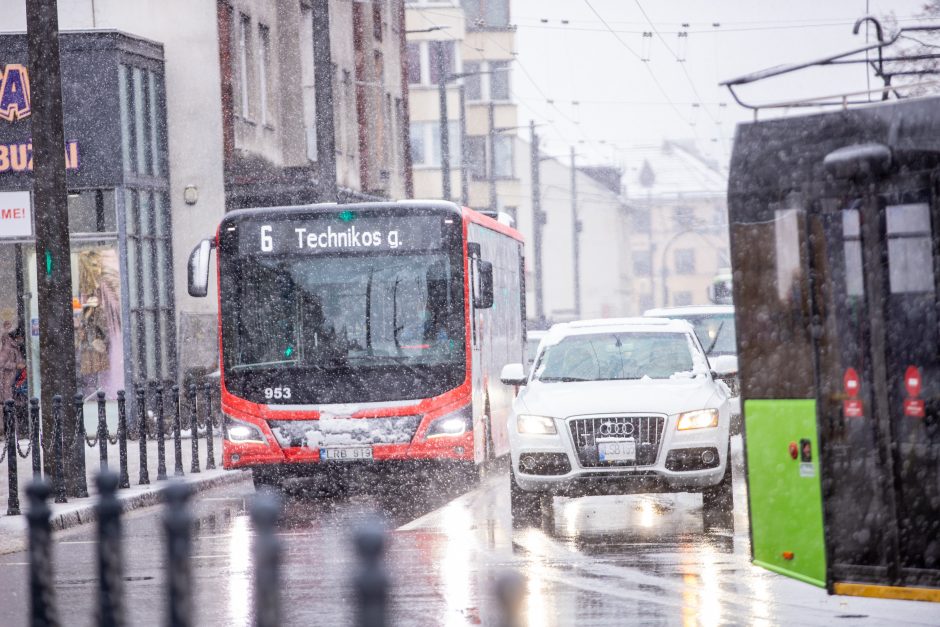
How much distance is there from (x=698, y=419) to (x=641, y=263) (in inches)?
3940

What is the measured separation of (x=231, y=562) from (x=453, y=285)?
18.5ft

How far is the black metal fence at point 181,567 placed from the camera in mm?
3439

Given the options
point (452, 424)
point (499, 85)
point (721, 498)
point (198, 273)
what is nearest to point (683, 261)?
point (499, 85)

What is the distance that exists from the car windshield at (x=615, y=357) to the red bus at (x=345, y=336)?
1950 mm

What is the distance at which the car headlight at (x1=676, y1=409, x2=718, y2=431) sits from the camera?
542 inches

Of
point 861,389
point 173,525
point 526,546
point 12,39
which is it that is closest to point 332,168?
point 12,39

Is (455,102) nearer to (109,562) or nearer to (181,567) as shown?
(109,562)

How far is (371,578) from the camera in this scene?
3447 millimetres

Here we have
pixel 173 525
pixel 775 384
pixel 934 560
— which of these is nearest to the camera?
pixel 173 525

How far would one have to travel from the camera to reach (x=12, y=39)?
28.9 metres

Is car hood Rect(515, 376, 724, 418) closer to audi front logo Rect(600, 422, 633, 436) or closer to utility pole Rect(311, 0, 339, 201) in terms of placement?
audi front logo Rect(600, 422, 633, 436)

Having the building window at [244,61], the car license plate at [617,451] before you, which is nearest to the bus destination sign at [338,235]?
the car license plate at [617,451]

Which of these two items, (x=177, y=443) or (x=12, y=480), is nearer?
(x=12, y=480)

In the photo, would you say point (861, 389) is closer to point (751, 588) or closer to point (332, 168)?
point (751, 588)
